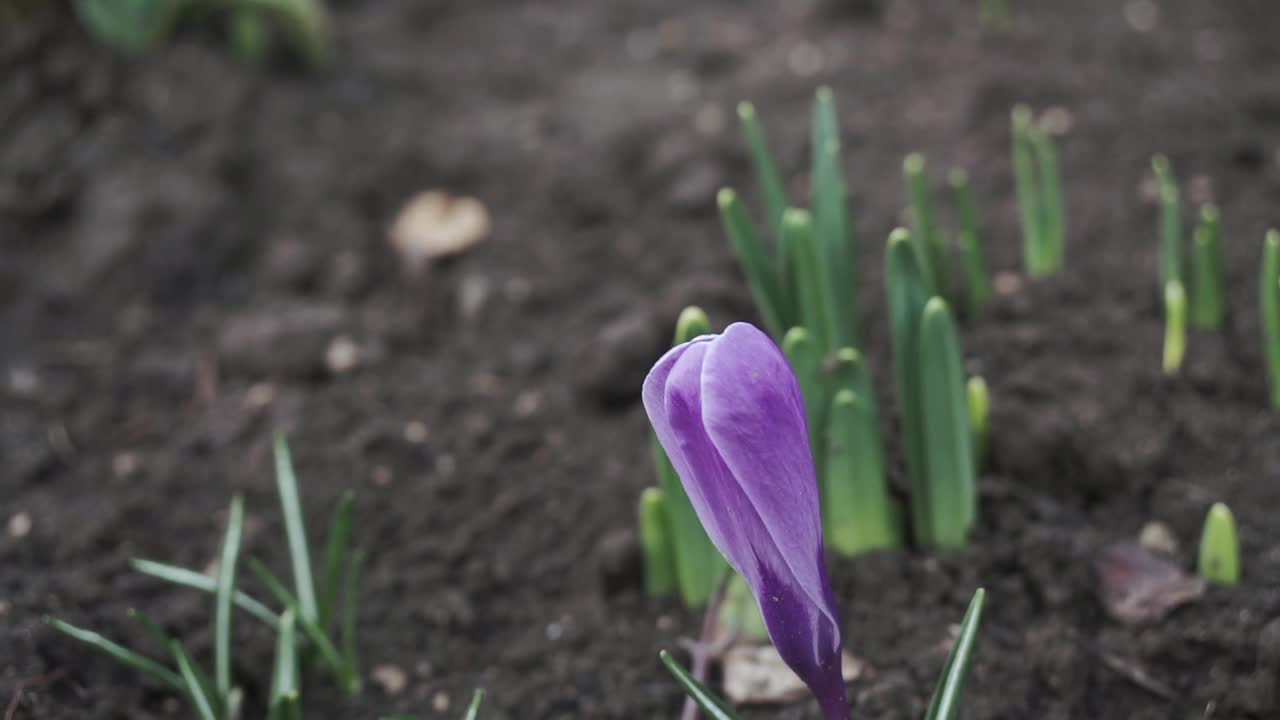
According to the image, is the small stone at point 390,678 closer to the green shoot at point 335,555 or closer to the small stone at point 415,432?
the green shoot at point 335,555

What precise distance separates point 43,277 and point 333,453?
1.05m

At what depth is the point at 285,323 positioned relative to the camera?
2584mm

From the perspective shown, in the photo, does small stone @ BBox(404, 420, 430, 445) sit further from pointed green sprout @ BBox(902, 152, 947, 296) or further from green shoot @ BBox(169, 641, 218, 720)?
pointed green sprout @ BBox(902, 152, 947, 296)

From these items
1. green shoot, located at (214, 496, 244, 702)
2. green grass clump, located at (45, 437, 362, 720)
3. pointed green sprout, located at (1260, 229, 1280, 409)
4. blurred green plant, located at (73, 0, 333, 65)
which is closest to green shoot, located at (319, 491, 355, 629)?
green grass clump, located at (45, 437, 362, 720)

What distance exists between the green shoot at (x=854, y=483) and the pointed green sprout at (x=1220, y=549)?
0.41m

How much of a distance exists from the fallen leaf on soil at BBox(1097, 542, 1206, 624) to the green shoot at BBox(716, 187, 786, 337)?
58 centimetres

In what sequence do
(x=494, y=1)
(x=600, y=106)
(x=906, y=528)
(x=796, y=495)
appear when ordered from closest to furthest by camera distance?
(x=796, y=495), (x=906, y=528), (x=600, y=106), (x=494, y=1)

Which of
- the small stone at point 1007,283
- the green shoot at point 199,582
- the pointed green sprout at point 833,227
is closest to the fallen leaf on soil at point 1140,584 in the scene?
the pointed green sprout at point 833,227

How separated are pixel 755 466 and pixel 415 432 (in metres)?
1.37

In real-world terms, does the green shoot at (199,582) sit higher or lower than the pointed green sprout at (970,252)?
lower

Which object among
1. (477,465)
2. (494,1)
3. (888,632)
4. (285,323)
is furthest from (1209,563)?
(494,1)

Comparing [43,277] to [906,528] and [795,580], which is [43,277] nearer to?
[906,528]

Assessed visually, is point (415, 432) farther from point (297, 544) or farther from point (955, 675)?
point (955, 675)

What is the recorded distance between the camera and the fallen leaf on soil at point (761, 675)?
1.67m
